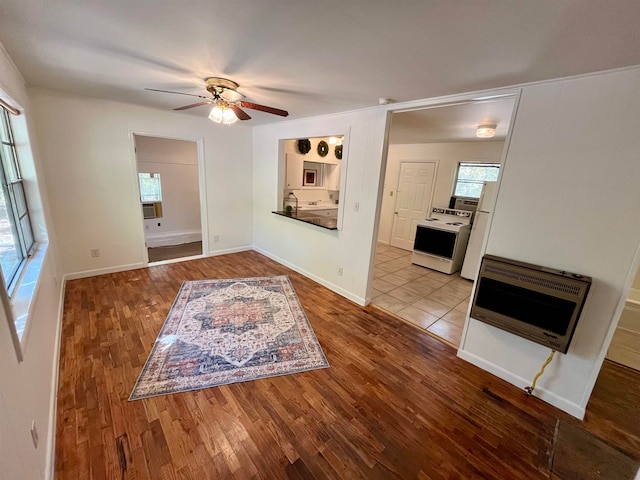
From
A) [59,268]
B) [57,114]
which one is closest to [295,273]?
[59,268]

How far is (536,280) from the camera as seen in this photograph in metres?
1.86

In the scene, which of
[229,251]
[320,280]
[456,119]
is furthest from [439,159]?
[229,251]

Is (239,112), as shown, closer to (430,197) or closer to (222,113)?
(222,113)

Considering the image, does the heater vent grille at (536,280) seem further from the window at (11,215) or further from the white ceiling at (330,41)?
the window at (11,215)

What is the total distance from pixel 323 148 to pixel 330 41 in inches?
162

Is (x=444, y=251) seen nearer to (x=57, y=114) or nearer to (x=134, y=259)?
(x=134, y=259)

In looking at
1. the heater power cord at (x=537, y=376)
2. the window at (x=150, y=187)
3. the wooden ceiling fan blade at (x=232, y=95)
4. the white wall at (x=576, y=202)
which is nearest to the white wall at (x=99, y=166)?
the wooden ceiling fan blade at (x=232, y=95)

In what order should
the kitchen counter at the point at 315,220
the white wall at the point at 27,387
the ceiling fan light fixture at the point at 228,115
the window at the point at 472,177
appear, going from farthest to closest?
1. the window at the point at 472,177
2. the kitchen counter at the point at 315,220
3. the ceiling fan light fixture at the point at 228,115
4. the white wall at the point at 27,387

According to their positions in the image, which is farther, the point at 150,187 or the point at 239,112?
the point at 150,187

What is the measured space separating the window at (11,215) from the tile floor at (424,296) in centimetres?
326

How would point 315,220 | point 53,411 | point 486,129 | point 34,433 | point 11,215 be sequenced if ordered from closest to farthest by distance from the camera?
point 34,433 → point 53,411 → point 11,215 → point 486,129 → point 315,220

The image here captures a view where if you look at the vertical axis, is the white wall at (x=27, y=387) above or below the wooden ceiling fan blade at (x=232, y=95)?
below

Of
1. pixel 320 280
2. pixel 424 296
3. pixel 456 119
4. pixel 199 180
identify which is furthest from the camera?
pixel 199 180

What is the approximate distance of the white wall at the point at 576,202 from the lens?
1.60 m
